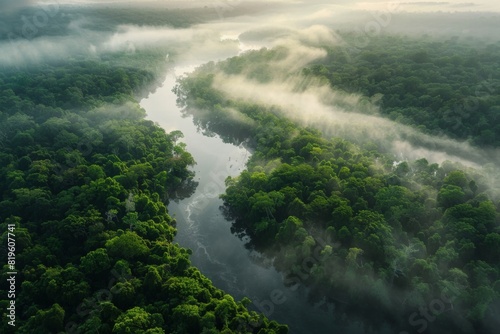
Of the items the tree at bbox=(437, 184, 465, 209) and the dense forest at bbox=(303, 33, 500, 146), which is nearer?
the tree at bbox=(437, 184, 465, 209)

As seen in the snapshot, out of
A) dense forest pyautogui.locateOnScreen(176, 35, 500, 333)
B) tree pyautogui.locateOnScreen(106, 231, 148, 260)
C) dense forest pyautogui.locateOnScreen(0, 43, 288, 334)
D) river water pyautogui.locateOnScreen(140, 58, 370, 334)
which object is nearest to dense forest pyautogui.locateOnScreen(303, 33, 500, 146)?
dense forest pyautogui.locateOnScreen(176, 35, 500, 333)

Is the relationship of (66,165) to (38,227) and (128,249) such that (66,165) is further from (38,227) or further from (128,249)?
(128,249)

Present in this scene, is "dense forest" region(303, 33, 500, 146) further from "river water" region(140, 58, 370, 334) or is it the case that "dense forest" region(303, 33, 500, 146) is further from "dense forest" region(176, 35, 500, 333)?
"river water" region(140, 58, 370, 334)

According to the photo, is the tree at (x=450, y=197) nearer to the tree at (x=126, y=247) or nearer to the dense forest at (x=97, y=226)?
the dense forest at (x=97, y=226)

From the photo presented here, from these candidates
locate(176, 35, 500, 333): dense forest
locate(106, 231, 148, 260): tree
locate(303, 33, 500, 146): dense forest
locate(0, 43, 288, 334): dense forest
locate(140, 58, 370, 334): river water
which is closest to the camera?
locate(0, 43, 288, 334): dense forest

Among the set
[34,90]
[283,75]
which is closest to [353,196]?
[283,75]

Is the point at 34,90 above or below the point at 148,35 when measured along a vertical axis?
above
